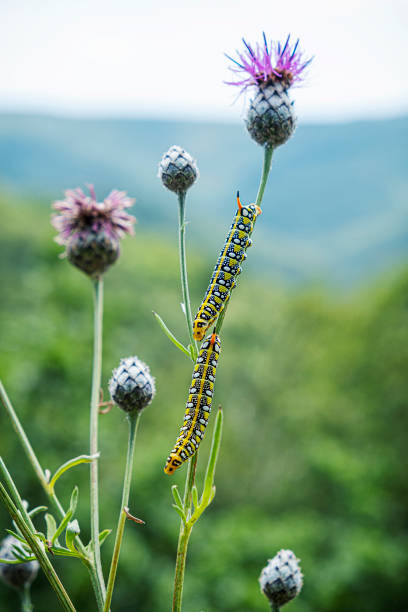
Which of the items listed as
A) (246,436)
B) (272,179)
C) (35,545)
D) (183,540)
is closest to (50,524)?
(35,545)

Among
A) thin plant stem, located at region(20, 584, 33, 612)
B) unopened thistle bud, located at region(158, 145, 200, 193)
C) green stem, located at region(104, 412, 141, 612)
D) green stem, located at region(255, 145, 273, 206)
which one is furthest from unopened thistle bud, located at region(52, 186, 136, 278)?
thin plant stem, located at region(20, 584, 33, 612)

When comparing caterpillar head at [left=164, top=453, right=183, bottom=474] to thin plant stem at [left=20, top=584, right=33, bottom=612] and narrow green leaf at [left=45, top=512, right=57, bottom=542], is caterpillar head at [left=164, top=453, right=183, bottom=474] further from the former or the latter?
thin plant stem at [left=20, top=584, right=33, bottom=612]

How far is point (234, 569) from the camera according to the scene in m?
14.8

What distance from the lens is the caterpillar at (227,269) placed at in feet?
6.69

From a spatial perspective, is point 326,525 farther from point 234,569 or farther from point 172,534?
point 172,534

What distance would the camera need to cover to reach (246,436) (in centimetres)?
2405

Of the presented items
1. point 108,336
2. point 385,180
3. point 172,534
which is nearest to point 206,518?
point 172,534

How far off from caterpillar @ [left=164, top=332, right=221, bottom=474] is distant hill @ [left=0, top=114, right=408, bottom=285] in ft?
180

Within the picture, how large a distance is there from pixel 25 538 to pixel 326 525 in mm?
17988

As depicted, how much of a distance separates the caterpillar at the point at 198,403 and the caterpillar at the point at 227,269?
0.41ft

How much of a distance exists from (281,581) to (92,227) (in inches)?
69.5

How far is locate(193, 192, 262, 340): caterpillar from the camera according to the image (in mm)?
2039

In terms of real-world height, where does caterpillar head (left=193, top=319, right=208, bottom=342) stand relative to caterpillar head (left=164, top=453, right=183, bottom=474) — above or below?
above

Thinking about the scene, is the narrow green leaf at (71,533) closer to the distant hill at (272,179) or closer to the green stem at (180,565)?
the green stem at (180,565)
